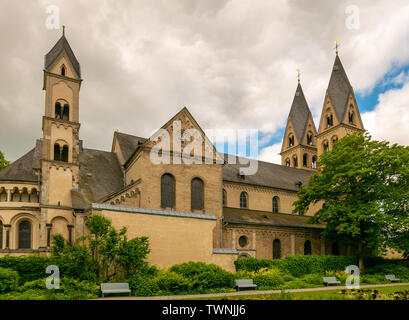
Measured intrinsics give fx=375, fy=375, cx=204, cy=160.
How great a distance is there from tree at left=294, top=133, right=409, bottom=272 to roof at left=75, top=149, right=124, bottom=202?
1945cm

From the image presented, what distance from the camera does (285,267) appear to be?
29609mm

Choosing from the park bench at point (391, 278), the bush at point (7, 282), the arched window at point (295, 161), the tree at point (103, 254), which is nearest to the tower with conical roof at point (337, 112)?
the arched window at point (295, 161)

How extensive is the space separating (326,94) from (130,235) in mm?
48355

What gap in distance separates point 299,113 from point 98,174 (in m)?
44.2

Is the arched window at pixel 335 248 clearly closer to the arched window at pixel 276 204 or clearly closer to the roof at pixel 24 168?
the arched window at pixel 276 204

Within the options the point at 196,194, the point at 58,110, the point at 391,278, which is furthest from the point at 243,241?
the point at 58,110

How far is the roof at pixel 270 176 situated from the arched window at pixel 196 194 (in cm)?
771

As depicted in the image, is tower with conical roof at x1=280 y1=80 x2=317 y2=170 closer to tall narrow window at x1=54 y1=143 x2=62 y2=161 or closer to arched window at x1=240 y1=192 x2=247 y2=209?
arched window at x1=240 y1=192 x2=247 y2=209

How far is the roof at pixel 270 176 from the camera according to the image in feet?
140

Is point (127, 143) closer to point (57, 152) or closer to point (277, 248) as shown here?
point (57, 152)

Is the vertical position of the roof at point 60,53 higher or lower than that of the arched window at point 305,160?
higher

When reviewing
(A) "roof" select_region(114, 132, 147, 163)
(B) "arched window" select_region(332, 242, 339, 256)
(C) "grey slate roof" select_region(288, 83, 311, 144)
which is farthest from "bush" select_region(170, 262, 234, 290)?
(C) "grey slate roof" select_region(288, 83, 311, 144)

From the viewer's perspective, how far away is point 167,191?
31.2 m
